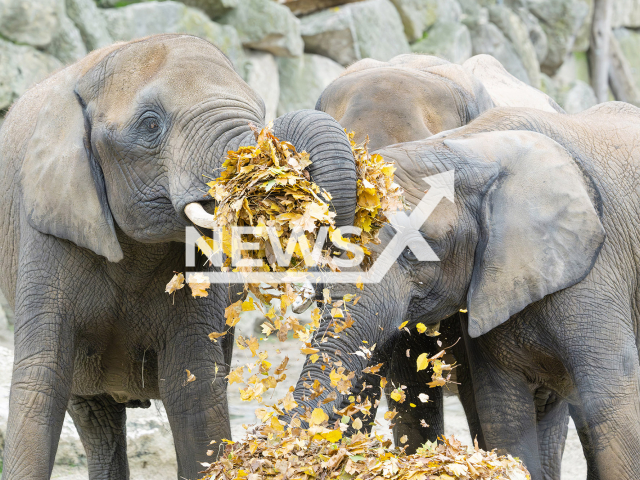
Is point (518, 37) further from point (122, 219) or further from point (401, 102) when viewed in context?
point (122, 219)

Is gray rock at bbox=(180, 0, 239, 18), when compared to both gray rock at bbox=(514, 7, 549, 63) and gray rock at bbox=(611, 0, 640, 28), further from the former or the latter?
gray rock at bbox=(611, 0, 640, 28)

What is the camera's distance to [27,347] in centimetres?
386

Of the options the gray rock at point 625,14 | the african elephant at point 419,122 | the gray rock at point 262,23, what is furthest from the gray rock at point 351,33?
the gray rock at point 625,14

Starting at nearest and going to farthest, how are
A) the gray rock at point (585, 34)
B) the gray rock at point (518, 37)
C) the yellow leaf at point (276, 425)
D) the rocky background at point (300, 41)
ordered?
the yellow leaf at point (276, 425)
the rocky background at point (300, 41)
the gray rock at point (518, 37)
the gray rock at point (585, 34)

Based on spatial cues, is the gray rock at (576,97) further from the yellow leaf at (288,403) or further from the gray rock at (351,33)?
the yellow leaf at (288,403)

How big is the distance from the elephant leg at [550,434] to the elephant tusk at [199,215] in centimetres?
202

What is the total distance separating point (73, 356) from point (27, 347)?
0.62 feet

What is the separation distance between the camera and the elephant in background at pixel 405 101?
512 centimetres

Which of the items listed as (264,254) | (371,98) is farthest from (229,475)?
(371,98)

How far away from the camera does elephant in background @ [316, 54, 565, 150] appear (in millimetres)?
5121

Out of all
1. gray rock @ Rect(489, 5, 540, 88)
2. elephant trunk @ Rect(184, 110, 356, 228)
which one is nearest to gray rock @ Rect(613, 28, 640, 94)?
gray rock @ Rect(489, 5, 540, 88)

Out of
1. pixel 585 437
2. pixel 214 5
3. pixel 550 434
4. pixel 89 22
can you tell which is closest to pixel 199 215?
pixel 585 437

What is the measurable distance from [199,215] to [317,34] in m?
8.57

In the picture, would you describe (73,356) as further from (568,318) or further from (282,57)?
(282,57)
